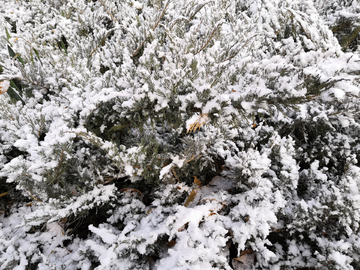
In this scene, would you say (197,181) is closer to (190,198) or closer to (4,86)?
(190,198)

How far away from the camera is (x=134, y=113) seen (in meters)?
1.41

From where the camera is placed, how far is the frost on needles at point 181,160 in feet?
4.15

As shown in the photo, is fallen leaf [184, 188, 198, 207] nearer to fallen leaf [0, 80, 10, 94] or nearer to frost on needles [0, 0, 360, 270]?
frost on needles [0, 0, 360, 270]

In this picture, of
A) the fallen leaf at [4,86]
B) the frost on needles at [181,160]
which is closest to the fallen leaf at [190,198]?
the frost on needles at [181,160]

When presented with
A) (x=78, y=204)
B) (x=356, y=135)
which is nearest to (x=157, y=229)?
(x=78, y=204)

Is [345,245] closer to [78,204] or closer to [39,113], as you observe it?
[78,204]

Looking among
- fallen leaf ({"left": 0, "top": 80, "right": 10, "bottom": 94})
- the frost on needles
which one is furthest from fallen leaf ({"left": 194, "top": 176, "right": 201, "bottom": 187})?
fallen leaf ({"left": 0, "top": 80, "right": 10, "bottom": 94})

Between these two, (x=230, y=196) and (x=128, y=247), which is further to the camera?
(x=230, y=196)

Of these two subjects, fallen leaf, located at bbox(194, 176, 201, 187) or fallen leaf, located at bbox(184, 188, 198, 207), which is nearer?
fallen leaf, located at bbox(184, 188, 198, 207)

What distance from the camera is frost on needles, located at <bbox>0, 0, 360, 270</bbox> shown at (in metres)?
1.26

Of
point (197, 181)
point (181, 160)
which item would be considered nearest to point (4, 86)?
point (181, 160)

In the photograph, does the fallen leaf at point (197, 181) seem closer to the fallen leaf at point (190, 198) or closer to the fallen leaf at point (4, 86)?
the fallen leaf at point (190, 198)

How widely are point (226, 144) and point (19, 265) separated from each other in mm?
1738

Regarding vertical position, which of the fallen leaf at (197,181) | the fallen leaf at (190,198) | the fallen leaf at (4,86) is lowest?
the fallen leaf at (4,86)
